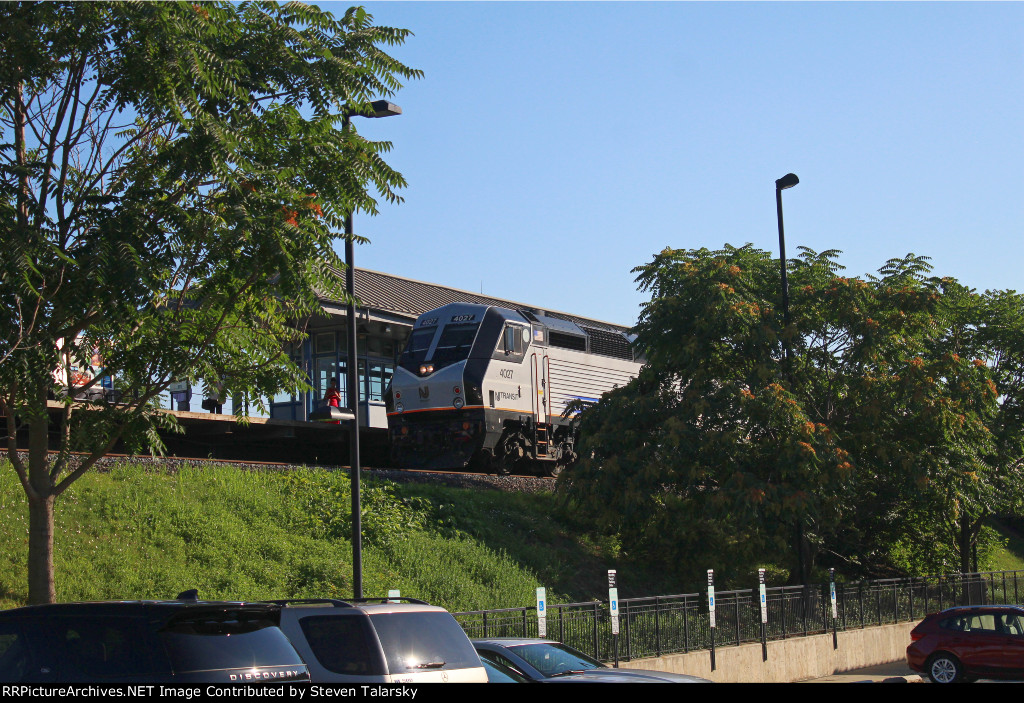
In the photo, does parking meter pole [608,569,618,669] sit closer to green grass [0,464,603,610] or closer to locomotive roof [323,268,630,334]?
green grass [0,464,603,610]

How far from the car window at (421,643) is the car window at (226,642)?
57.7 inches

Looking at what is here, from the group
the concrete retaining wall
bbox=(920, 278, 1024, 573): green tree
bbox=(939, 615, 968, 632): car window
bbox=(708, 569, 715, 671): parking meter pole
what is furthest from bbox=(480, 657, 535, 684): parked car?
bbox=(920, 278, 1024, 573): green tree

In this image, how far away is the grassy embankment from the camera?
52.9 feet

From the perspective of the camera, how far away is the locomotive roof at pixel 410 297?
33.6 metres

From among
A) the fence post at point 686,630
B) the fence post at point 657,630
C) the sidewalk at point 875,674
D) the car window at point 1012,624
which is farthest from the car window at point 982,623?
the fence post at point 657,630

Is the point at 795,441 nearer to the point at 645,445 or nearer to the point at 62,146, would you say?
the point at 645,445

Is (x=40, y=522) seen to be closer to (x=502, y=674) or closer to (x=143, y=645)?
(x=143, y=645)

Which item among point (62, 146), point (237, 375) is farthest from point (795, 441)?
point (62, 146)

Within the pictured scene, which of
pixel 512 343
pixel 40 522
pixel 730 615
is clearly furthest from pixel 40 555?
pixel 512 343

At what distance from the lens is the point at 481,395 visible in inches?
1068

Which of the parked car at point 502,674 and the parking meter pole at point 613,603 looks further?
the parking meter pole at point 613,603

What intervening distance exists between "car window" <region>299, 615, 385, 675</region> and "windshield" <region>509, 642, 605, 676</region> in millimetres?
3252

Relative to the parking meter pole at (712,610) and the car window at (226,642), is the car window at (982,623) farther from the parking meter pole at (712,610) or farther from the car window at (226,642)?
the car window at (226,642)

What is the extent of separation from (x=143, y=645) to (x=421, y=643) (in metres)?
2.74
